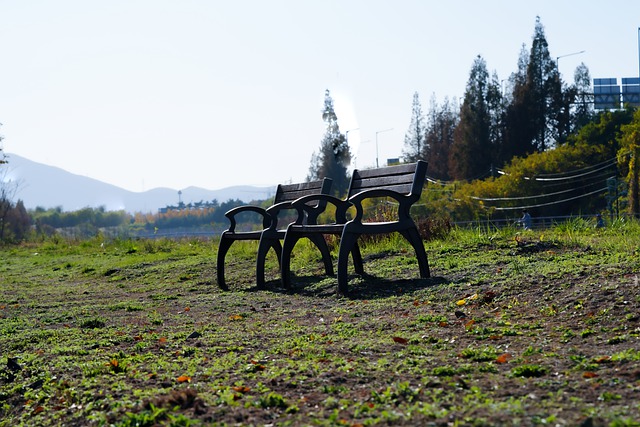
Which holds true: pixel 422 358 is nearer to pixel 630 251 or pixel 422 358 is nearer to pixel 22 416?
pixel 22 416

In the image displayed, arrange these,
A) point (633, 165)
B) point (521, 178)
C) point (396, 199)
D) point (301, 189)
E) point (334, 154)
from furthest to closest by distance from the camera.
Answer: point (334, 154) < point (521, 178) < point (633, 165) < point (301, 189) < point (396, 199)

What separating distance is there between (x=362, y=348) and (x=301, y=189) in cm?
541

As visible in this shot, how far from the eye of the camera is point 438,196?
6331cm

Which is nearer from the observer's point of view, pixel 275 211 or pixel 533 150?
pixel 275 211

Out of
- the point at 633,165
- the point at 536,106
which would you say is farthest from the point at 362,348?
the point at 536,106

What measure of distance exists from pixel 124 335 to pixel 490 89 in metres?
60.9

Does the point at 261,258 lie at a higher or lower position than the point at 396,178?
lower

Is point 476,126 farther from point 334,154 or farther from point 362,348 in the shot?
→ point 362,348

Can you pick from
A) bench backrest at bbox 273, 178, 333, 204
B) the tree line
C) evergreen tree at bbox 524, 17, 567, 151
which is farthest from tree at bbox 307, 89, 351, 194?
bench backrest at bbox 273, 178, 333, 204

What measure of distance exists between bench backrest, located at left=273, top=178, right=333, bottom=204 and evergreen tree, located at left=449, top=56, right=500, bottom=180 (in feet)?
A: 177

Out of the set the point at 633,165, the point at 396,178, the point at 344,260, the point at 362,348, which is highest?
the point at 633,165

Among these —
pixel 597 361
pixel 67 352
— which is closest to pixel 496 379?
pixel 597 361

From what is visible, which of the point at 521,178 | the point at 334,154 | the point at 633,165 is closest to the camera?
the point at 633,165

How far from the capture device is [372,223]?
25.3ft
